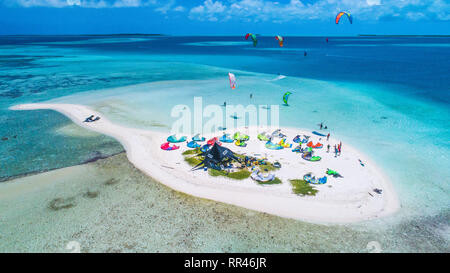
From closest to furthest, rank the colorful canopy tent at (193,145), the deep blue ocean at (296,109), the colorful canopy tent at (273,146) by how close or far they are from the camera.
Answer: the deep blue ocean at (296,109) → the colorful canopy tent at (273,146) → the colorful canopy tent at (193,145)

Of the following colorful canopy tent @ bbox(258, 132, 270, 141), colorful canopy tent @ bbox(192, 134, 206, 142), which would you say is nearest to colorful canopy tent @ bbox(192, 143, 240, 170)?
colorful canopy tent @ bbox(192, 134, 206, 142)

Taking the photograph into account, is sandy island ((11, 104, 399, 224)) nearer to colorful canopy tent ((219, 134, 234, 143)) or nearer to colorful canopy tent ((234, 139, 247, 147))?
colorful canopy tent ((234, 139, 247, 147))

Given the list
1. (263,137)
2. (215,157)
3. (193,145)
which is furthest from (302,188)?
(193,145)

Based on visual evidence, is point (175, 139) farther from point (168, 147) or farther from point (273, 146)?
point (273, 146)

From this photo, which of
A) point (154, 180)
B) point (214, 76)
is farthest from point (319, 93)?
point (154, 180)

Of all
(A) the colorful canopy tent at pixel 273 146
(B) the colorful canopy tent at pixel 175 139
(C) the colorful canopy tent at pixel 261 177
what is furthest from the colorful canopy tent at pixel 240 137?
(C) the colorful canopy tent at pixel 261 177

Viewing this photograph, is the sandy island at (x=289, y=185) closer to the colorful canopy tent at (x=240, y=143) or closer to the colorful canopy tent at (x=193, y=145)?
the colorful canopy tent at (x=240, y=143)

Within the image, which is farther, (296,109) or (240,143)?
(296,109)
